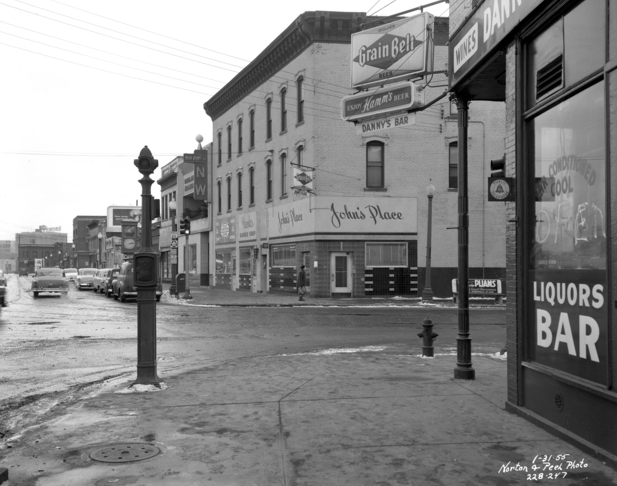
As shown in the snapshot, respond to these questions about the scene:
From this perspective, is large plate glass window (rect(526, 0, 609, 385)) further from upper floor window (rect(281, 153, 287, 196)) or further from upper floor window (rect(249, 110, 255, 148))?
upper floor window (rect(249, 110, 255, 148))

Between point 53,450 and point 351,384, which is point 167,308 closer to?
point 351,384

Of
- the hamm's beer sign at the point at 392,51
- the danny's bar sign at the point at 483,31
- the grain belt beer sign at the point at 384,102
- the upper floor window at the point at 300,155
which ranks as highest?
the upper floor window at the point at 300,155

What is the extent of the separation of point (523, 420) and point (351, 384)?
2.70m

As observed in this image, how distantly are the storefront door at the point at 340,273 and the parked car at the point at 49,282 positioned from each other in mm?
14995

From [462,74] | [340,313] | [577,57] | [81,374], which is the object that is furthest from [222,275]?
[577,57]

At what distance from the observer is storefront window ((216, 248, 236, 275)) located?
42.8 meters

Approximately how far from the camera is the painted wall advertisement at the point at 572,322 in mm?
5414

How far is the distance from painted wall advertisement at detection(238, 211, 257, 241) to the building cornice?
24.5ft

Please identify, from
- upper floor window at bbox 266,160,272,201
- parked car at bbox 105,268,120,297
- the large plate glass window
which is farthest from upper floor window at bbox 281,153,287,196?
the large plate glass window

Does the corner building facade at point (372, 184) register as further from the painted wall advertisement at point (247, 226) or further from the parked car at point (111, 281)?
the parked car at point (111, 281)

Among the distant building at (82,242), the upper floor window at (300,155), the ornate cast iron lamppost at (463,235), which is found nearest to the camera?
the ornate cast iron lamppost at (463,235)

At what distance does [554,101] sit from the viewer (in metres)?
6.30

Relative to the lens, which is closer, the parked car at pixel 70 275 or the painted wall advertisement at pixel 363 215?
the painted wall advertisement at pixel 363 215

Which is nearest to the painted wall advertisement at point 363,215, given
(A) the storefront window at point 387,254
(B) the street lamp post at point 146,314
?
(A) the storefront window at point 387,254
